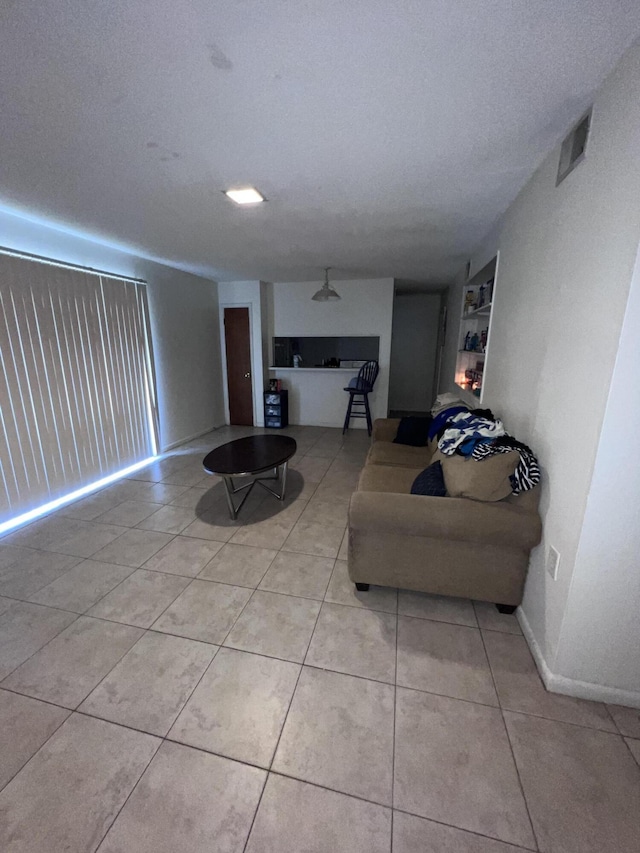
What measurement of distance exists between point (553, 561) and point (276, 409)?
4.45 metres

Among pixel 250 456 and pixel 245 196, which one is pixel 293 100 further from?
pixel 250 456

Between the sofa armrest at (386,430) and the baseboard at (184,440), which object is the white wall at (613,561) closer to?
the sofa armrest at (386,430)

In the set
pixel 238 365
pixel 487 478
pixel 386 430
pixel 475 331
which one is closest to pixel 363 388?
pixel 386 430

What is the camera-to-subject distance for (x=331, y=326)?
5.31 m

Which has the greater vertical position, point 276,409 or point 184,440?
point 276,409

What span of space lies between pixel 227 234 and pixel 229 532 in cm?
250

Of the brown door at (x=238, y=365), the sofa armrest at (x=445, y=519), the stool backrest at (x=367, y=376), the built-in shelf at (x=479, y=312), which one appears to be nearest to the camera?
the sofa armrest at (x=445, y=519)

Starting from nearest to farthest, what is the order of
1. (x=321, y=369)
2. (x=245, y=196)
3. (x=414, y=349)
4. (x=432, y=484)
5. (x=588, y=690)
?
(x=588, y=690)
(x=432, y=484)
(x=245, y=196)
(x=321, y=369)
(x=414, y=349)

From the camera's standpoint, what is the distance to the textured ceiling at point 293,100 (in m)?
0.98

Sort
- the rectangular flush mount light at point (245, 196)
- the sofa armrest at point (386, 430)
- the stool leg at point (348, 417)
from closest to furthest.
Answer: the rectangular flush mount light at point (245, 196)
the sofa armrest at point (386, 430)
the stool leg at point (348, 417)

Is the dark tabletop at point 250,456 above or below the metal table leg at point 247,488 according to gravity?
above

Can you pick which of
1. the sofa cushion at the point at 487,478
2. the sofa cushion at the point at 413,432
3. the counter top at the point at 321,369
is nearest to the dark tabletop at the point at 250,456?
the sofa cushion at the point at 413,432

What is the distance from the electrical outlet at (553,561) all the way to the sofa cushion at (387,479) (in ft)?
2.93

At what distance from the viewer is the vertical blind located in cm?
254
